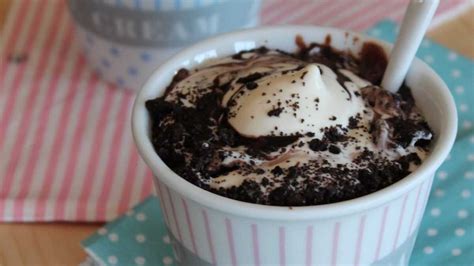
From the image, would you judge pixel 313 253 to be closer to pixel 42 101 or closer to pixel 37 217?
pixel 37 217

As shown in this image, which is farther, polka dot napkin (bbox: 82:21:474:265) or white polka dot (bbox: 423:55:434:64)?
white polka dot (bbox: 423:55:434:64)

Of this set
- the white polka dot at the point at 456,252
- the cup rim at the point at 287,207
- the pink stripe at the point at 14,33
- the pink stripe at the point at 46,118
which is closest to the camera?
the cup rim at the point at 287,207

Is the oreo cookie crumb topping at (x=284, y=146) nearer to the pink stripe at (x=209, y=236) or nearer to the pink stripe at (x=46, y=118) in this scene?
the pink stripe at (x=209, y=236)

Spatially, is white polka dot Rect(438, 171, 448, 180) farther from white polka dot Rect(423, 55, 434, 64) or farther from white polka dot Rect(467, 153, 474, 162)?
Answer: white polka dot Rect(423, 55, 434, 64)

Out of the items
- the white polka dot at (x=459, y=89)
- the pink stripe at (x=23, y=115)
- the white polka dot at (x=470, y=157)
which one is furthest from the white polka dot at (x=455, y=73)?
the pink stripe at (x=23, y=115)

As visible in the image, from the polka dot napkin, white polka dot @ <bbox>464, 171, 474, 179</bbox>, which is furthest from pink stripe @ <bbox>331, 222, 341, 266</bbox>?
white polka dot @ <bbox>464, 171, 474, 179</bbox>

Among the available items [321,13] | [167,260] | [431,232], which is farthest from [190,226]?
[321,13]
